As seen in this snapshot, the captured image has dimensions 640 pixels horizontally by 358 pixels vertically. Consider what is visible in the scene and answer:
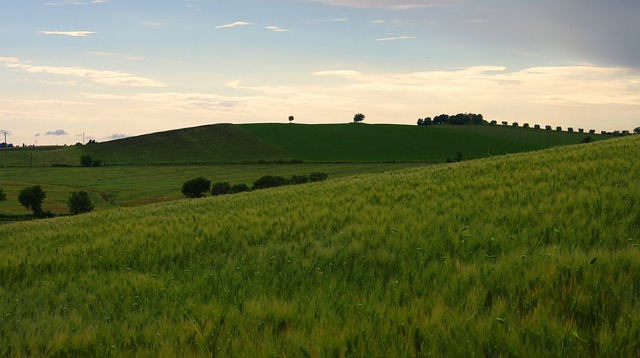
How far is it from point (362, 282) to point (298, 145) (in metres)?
124

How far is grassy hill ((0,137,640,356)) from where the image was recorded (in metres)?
3.84

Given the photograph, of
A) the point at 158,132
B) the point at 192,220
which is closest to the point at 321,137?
the point at 158,132

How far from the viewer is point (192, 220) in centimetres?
1268

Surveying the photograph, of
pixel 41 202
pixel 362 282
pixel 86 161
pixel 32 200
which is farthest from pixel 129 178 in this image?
pixel 362 282

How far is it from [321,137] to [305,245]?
129565mm

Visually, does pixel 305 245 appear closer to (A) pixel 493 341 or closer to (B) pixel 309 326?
(B) pixel 309 326

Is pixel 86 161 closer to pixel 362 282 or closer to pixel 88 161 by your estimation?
pixel 88 161

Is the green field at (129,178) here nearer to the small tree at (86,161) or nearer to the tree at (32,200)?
the tree at (32,200)

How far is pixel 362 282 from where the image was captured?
238 inches

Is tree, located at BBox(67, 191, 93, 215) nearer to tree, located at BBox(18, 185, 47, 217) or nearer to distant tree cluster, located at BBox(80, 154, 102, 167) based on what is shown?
tree, located at BBox(18, 185, 47, 217)

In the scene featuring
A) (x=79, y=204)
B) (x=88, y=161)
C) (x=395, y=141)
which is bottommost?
(x=79, y=204)

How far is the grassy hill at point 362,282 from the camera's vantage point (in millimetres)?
3844

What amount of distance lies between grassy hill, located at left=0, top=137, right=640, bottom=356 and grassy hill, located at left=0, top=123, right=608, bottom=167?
100571 mm

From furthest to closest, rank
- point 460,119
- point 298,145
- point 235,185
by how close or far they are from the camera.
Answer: point 460,119, point 298,145, point 235,185
